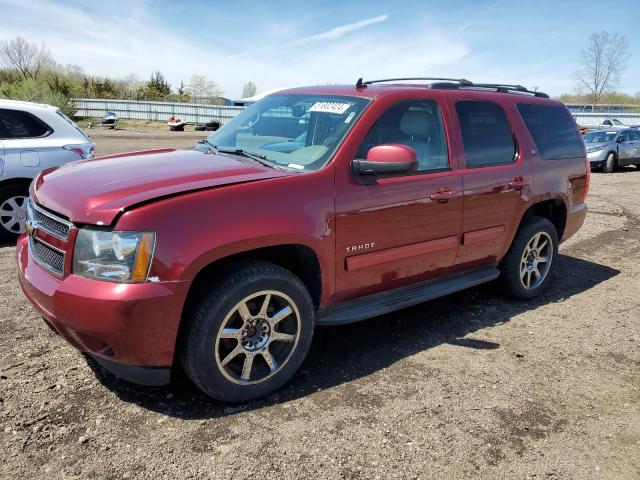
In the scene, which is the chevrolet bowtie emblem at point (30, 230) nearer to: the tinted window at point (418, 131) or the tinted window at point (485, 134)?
the tinted window at point (418, 131)

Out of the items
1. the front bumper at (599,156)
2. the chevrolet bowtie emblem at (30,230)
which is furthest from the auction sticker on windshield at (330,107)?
the front bumper at (599,156)

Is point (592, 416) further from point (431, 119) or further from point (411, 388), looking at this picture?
point (431, 119)

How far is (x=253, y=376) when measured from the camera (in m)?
3.12

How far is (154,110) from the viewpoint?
39438 mm

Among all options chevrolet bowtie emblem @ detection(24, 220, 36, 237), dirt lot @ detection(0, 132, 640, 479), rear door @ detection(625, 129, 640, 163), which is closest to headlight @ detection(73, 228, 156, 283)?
chevrolet bowtie emblem @ detection(24, 220, 36, 237)

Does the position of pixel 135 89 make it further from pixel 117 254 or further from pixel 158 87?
pixel 117 254

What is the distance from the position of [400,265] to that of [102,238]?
1.98 meters

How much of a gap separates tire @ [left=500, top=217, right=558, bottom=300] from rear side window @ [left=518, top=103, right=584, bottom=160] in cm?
67

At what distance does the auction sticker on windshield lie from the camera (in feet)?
12.1

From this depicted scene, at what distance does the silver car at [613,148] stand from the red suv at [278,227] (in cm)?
1485

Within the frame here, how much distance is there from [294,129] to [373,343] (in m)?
1.69

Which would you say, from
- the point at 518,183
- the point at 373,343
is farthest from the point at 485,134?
the point at 373,343

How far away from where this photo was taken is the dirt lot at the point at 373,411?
8.55 feet

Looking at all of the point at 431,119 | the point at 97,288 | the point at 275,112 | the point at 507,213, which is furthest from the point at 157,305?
the point at 507,213
